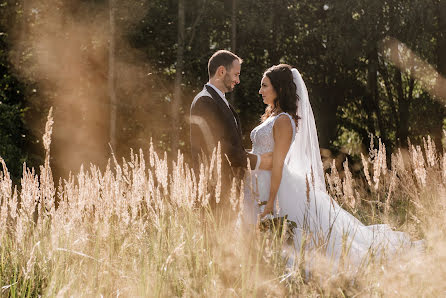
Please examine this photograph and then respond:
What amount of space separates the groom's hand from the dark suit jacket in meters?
0.08

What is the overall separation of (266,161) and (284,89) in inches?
27.6

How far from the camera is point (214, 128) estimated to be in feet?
16.5

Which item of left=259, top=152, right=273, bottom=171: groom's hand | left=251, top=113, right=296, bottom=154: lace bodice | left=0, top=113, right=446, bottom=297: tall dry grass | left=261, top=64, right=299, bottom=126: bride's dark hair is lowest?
left=0, top=113, right=446, bottom=297: tall dry grass

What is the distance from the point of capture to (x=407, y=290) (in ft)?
11.0

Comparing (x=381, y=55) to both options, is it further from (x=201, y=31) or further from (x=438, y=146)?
(x=201, y=31)

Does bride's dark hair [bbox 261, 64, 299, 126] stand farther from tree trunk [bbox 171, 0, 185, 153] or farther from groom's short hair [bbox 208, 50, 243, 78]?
tree trunk [bbox 171, 0, 185, 153]

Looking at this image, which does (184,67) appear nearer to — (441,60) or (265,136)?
(441,60)

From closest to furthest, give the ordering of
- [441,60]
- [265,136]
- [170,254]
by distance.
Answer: [170,254] → [265,136] → [441,60]

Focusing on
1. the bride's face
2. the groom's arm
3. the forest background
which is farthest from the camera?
the forest background

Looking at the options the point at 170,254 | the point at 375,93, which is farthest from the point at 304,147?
the point at 375,93

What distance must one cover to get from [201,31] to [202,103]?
15.2 meters

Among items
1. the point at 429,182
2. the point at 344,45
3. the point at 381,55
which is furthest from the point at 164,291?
the point at 381,55

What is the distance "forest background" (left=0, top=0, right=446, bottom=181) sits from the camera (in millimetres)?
17516

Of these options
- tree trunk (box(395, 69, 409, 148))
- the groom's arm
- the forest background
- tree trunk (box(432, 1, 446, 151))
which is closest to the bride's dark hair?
the groom's arm
